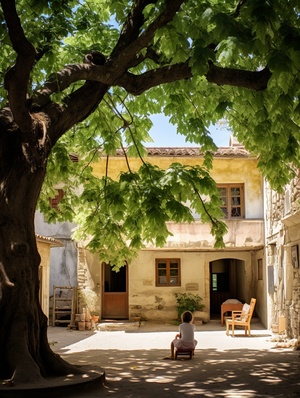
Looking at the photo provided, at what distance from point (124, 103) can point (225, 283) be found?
1761cm

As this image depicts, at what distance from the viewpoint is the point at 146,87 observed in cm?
788

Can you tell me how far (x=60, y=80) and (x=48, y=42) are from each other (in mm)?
912

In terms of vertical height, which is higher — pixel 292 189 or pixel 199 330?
pixel 292 189

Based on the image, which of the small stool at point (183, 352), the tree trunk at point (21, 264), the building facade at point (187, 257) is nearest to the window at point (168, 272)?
the building facade at point (187, 257)

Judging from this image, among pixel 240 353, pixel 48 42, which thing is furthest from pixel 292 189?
pixel 48 42

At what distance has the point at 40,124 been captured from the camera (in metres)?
7.60

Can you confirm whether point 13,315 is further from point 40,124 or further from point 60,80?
point 60,80

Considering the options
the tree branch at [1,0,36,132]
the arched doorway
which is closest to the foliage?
the arched doorway

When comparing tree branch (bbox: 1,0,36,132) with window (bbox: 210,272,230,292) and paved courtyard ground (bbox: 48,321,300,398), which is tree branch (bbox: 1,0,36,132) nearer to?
paved courtyard ground (bbox: 48,321,300,398)

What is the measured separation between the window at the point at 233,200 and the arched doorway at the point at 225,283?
13.9 ft

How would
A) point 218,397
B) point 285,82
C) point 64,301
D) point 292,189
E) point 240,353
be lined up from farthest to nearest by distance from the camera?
1. point 64,301
2. point 292,189
3. point 240,353
4. point 218,397
5. point 285,82

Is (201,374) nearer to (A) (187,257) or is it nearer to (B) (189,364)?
(B) (189,364)

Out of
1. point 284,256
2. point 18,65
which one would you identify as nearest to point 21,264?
point 18,65

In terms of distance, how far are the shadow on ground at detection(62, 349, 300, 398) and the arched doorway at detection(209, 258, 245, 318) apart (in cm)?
1253
